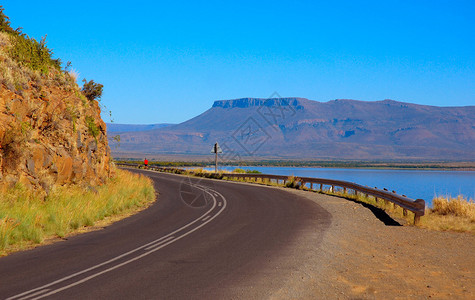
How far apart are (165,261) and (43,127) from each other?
10.5 meters

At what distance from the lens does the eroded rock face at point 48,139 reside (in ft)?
48.8

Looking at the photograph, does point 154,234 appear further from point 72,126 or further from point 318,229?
point 72,126

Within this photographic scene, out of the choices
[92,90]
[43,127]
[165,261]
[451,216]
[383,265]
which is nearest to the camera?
[383,265]

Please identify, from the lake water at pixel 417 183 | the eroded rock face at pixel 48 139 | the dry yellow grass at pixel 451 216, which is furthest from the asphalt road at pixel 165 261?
the lake water at pixel 417 183

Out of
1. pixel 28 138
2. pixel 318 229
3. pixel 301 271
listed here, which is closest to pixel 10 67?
pixel 28 138

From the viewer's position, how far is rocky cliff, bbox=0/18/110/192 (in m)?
15.0

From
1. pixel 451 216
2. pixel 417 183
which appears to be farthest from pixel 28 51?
pixel 417 183

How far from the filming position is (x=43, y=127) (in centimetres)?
1753

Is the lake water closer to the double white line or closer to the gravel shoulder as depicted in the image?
the gravel shoulder

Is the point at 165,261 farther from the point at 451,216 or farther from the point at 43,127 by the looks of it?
the point at 451,216

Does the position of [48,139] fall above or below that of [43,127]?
below

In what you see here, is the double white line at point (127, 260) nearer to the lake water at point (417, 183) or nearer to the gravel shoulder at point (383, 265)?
the gravel shoulder at point (383, 265)

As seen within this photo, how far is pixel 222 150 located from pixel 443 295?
4823 cm

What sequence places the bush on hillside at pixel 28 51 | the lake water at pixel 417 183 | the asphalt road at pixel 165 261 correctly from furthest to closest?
the lake water at pixel 417 183, the bush on hillside at pixel 28 51, the asphalt road at pixel 165 261
